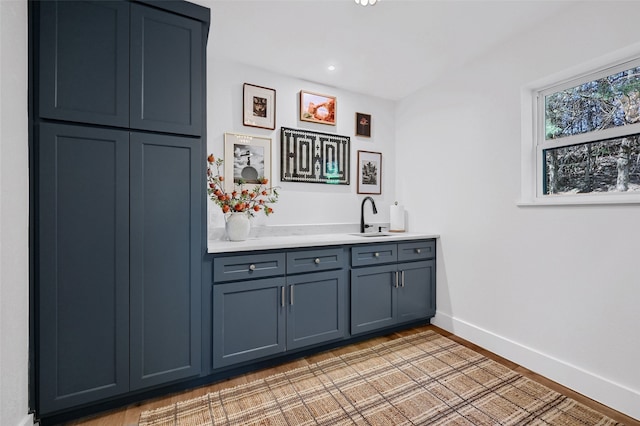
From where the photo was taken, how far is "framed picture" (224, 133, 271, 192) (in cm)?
262

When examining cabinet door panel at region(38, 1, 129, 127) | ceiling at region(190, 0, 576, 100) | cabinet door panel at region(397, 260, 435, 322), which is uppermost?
ceiling at region(190, 0, 576, 100)

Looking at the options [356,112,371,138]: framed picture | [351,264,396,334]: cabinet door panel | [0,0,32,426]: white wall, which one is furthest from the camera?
[356,112,371,138]: framed picture

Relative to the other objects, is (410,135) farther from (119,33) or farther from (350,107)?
(119,33)

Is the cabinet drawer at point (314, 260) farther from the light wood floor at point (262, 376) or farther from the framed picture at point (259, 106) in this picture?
the framed picture at point (259, 106)

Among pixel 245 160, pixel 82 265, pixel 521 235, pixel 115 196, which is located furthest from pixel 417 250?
pixel 82 265

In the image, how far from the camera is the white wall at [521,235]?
1765mm

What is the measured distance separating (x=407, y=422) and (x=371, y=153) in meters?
2.50

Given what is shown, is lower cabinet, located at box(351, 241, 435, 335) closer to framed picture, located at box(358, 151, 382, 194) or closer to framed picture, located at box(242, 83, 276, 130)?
framed picture, located at box(358, 151, 382, 194)

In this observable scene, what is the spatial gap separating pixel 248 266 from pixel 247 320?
367mm

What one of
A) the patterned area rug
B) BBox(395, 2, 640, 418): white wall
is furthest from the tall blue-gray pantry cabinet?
BBox(395, 2, 640, 418): white wall

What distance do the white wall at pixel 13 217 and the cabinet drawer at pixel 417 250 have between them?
8.28ft

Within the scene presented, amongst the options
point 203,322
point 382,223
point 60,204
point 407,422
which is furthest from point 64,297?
point 382,223

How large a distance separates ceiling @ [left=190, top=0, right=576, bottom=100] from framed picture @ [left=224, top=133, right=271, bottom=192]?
685 millimetres

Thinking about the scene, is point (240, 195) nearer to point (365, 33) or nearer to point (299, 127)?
point (299, 127)
